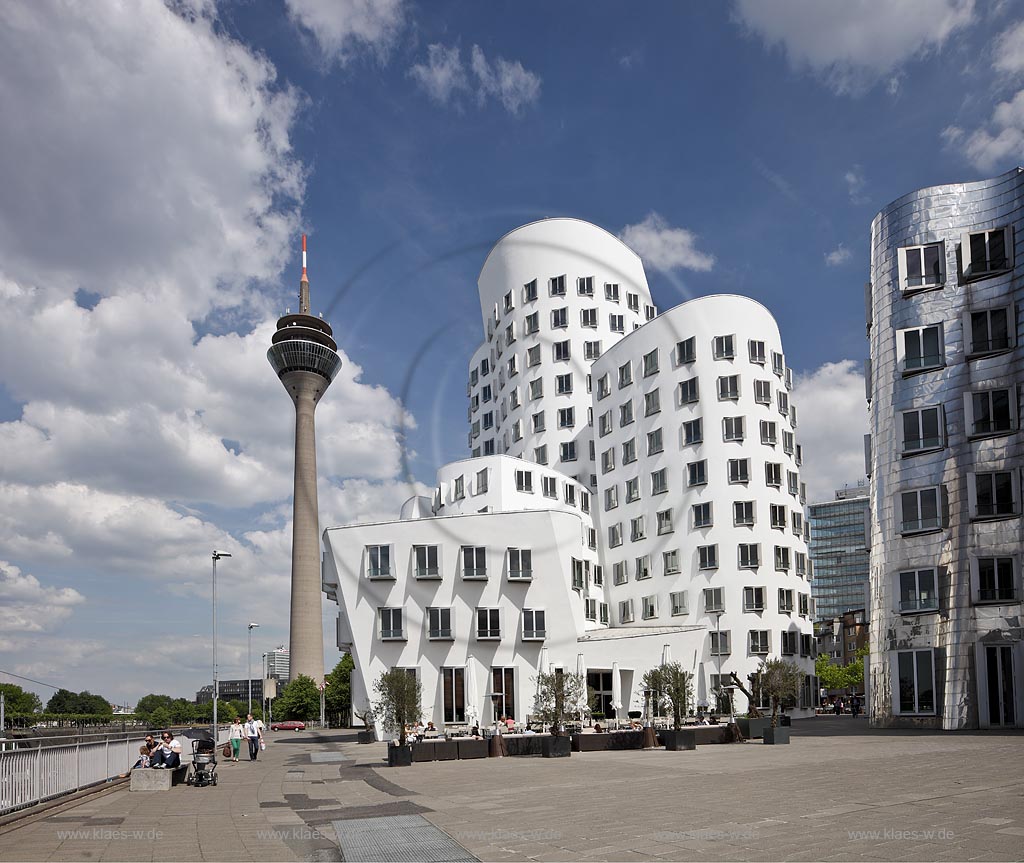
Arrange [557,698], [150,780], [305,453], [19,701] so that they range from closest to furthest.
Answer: [150,780], [557,698], [305,453], [19,701]

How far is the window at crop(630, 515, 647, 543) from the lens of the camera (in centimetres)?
7388

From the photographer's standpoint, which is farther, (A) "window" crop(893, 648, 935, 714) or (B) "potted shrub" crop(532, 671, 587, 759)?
(A) "window" crop(893, 648, 935, 714)

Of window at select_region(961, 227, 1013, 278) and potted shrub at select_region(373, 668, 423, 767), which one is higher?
window at select_region(961, 227, 1013, 278)

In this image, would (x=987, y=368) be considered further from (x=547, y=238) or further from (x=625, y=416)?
(x=547, y=238)

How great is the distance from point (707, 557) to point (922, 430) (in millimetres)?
21804

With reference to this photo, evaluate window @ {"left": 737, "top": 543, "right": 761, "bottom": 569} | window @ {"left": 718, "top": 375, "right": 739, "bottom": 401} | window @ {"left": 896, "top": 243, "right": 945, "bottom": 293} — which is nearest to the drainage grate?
window @ {"left": 896, "top": 243, "right": 945, "bottom": 293}

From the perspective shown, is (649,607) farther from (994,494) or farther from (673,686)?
(673,686)

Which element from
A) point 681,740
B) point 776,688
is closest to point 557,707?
point 681,740

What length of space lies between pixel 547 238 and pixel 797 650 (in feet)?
143

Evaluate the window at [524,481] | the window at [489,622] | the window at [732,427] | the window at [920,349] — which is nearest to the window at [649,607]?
the window at [524,481]

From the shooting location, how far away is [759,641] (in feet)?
220

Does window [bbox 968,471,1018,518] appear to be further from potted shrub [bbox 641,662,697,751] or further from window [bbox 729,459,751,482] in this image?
window [bbox 729,459,751,482]

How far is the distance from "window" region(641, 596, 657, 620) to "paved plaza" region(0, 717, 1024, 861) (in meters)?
38.8

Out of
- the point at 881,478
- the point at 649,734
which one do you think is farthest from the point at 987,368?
the point at 649,734
